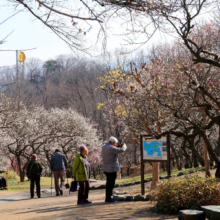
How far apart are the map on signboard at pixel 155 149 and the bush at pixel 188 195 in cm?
295

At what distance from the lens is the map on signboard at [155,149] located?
9.94m

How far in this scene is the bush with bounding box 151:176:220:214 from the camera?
6.38 metres

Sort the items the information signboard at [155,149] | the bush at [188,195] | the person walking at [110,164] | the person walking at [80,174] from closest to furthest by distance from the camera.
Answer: the bush at [188,195] → the person walking at [110,164] → the person walking at [80,174] → the information signboard at [155,149]

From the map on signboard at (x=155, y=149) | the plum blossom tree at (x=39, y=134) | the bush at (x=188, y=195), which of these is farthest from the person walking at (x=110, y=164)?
the plum blossom tree at (x=39, y=134)

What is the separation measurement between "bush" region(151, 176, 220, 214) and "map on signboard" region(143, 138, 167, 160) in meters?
2.95

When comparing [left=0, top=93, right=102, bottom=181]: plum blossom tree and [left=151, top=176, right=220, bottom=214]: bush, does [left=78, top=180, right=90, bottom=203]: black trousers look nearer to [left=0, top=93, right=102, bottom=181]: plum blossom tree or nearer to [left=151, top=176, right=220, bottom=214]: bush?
[left=151, top=176, right=220, bottom=214]: bush

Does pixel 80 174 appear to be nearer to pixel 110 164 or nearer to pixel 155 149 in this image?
pixel 110 164

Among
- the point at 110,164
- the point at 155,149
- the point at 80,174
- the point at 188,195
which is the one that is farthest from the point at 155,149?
the point at 188,195

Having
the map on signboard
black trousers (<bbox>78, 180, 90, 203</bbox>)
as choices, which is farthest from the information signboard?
black trousers (<bbox>78, 180, 90, 203</bbox>)

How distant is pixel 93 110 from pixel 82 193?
37.7 meters

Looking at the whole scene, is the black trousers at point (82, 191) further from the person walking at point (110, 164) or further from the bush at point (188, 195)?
the bush at point (188, 195)

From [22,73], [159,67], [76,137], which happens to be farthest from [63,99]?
[159,67]

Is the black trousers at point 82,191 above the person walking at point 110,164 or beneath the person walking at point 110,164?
beneath

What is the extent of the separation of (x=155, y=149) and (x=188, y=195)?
11.8 ft
